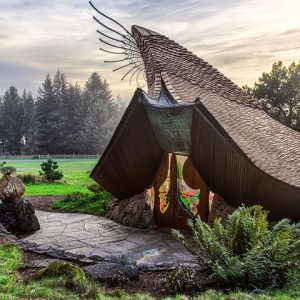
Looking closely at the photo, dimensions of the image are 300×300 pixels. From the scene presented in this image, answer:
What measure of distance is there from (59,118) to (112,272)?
185ft

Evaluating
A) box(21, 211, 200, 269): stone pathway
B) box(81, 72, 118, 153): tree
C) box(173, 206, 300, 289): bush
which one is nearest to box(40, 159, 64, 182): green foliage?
box(21, 211, 200, 269): stone pathway

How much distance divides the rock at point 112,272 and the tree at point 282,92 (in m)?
24.4

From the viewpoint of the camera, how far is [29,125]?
2345 inches

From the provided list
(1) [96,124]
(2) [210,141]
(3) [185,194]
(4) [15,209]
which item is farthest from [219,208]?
(1) [96,124]

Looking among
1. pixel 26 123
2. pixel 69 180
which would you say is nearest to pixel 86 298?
pixel 69 180

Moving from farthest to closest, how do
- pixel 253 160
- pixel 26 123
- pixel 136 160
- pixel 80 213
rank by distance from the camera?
pixel 26 123, pixel 80 213, pixel 136 160, pixel 253 160

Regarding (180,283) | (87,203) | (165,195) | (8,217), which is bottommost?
(87,203)

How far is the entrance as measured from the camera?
1012 cm

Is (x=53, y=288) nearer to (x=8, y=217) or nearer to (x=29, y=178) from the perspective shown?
(x=8, y=217)

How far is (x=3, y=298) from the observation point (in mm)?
4688

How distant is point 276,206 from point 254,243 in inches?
99.0

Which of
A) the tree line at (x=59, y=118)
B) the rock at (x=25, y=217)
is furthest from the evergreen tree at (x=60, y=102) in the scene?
the rock at (x=25, y=217)

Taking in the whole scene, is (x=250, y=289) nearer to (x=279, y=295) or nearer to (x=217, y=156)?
(x=279, y=295)

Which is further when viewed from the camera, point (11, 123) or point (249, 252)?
point (11, 123)
